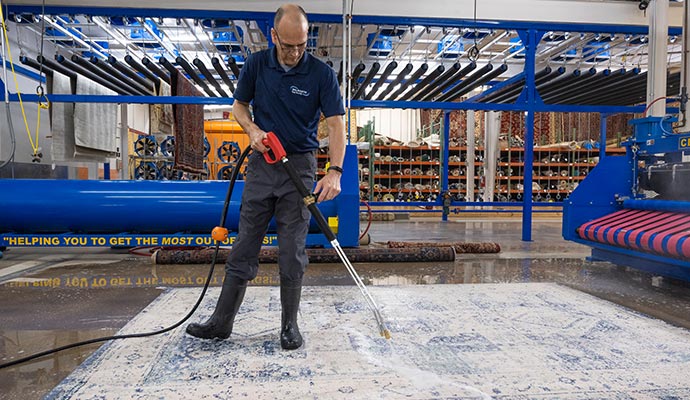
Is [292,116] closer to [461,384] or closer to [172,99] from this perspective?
[461,384]

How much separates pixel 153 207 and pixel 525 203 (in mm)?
4813

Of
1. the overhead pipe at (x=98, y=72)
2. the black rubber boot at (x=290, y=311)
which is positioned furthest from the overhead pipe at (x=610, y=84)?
the overhead pipe at (x=98, y=72)

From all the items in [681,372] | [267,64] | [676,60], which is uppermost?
[676,60]

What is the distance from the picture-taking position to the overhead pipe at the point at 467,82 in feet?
20.8

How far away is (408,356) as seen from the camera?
6.43 feet

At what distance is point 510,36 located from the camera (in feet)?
28.0

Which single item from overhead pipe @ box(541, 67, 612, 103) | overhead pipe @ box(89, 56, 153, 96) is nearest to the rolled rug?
overhead pipe @ box(89, 56, 153, 96)

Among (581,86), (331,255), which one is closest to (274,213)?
(331,255)

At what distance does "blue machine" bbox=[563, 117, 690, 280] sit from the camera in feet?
11.0

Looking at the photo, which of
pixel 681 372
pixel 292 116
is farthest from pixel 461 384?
pixel 292 116

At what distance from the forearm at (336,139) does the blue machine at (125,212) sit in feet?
7.41

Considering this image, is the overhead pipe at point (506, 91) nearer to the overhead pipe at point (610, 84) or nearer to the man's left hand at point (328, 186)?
the overhead pipe at point (610, 84)

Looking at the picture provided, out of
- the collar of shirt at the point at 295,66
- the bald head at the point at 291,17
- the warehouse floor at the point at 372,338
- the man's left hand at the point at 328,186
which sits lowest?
the warehouse floor at the point at 372,338

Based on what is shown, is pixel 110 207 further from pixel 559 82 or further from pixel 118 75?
pixel 559 82
